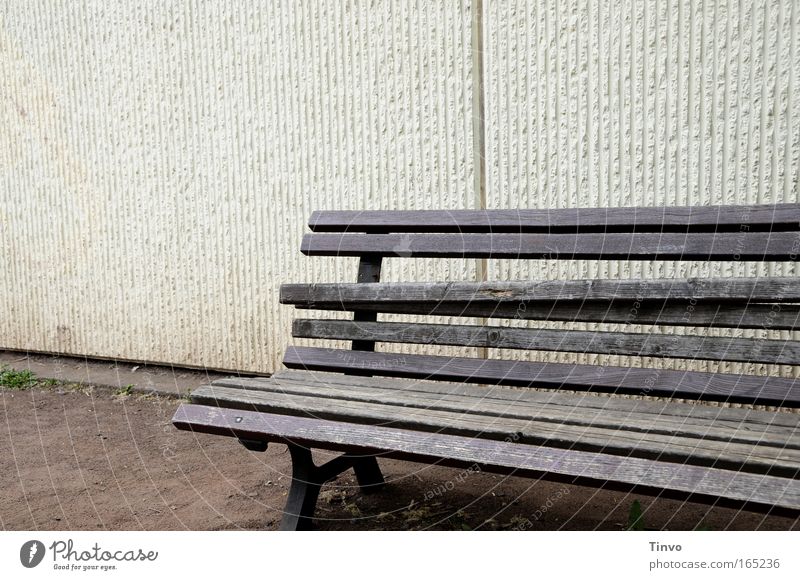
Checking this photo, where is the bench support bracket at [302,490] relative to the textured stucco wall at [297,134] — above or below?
below

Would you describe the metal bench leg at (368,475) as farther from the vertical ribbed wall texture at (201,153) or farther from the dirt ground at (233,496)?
the vertical ribbed wall texture at (201,153)

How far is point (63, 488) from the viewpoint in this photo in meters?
3.36

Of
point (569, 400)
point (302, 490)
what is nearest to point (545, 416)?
point (569, 400)

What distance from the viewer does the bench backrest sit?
7.72 ft

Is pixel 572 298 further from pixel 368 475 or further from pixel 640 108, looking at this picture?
pixel 640 108

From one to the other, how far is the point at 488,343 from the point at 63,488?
1.89 meters

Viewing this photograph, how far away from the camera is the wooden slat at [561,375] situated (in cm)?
230

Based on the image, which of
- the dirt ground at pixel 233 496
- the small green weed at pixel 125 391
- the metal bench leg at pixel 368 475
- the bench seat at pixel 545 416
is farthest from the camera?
the small green weed at pixel 125 391

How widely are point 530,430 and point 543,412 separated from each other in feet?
0.60

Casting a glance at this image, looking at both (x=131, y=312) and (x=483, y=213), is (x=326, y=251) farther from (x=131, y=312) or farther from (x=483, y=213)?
(x=131, y=312)

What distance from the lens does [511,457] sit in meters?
1.94

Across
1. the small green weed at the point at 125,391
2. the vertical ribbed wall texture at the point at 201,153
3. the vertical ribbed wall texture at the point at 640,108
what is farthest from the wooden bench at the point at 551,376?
the small green weed at the point at 125,391

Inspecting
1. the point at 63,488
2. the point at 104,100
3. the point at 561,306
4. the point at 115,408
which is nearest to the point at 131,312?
the point at 115,408

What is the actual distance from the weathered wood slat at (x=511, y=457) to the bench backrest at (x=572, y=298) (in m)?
0.62
